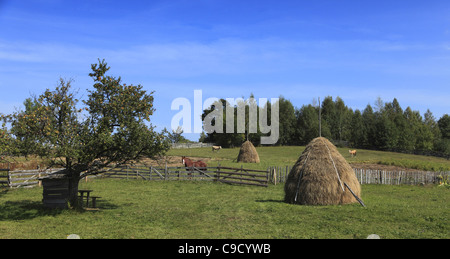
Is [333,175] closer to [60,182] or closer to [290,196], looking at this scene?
[290,196]

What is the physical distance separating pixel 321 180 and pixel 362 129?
259 feet

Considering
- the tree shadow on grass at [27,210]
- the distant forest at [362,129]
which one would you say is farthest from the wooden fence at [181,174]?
the distant forest at [362,129]

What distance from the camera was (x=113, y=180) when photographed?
28812mm

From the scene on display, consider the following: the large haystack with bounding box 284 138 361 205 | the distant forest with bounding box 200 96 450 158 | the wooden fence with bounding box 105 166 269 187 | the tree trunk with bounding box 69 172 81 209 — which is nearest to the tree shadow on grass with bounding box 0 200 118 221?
the tree trunk with bounding box 69 172 81 209

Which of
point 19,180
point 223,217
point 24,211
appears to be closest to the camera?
point 223,217

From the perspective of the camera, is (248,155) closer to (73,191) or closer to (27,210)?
(73,191)

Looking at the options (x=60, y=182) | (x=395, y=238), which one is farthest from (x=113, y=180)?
(x=395, y=238)

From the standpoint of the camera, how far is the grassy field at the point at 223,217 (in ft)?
37.4

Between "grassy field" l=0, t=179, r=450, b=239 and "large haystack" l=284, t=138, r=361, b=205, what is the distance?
0.67 metres

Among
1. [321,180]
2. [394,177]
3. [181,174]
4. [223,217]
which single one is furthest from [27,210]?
[394,177]

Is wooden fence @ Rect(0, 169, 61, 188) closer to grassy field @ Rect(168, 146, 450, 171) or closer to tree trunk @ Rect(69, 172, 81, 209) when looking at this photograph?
tree trunk @ Rect(69, 172, 81, 209)

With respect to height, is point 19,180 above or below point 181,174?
below

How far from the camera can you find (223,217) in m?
14.0
